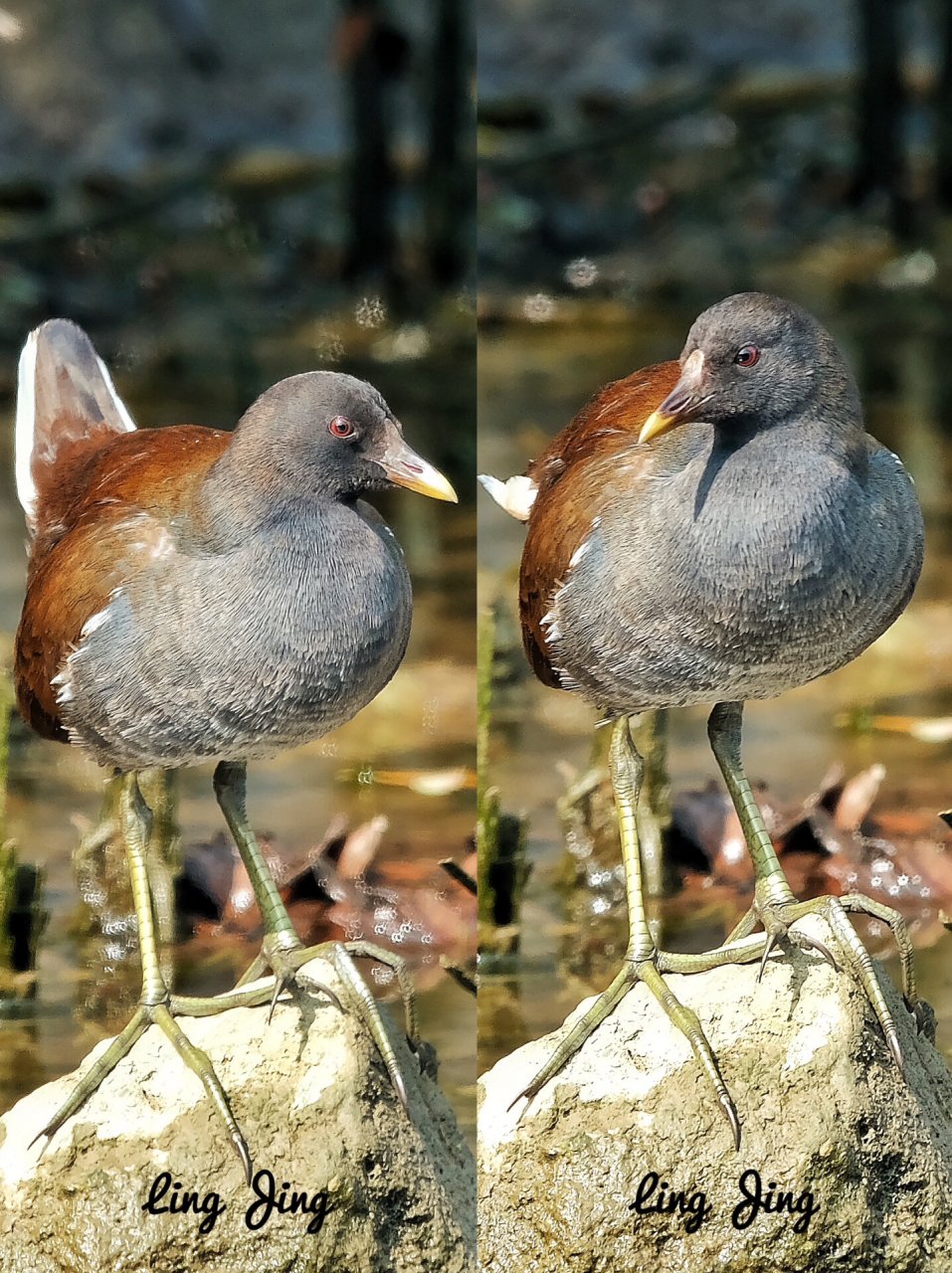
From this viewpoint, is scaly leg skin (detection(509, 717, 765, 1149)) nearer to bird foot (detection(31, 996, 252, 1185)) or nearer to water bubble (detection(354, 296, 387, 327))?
bird foot (detection(31, 996, 252, 1185))

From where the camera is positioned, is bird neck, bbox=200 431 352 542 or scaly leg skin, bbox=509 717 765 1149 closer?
bird neck, bbox=200 431 352 542

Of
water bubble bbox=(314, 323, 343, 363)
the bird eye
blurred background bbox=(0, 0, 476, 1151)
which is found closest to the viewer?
the bird eye

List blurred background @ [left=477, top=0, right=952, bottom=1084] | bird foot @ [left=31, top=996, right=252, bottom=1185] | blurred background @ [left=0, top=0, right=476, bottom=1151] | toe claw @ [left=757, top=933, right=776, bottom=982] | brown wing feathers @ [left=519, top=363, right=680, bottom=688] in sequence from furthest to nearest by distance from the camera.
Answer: blurred background @ [left=477, top=0, right=952, bottom=1084], blurred background @ [left=0, top=0, right=476, bottom=1151], brown wing feathers @ [left=519, top=363, right=680, bottom=688], toe claw @ [left=757, top=933, right=776, bottom=982], bird foot @ [left=31, top=996, right=252, bottom=1185]

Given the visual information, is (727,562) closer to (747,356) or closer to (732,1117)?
(747,356)

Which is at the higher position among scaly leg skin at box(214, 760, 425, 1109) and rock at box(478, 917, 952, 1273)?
scaly leg skin at box(214, 760, 425, 1109)

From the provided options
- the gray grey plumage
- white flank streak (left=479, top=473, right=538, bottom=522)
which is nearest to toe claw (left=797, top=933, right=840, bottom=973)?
the gray grey plumage

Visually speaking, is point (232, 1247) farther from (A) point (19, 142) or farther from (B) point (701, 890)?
(A) point (19, 142)
